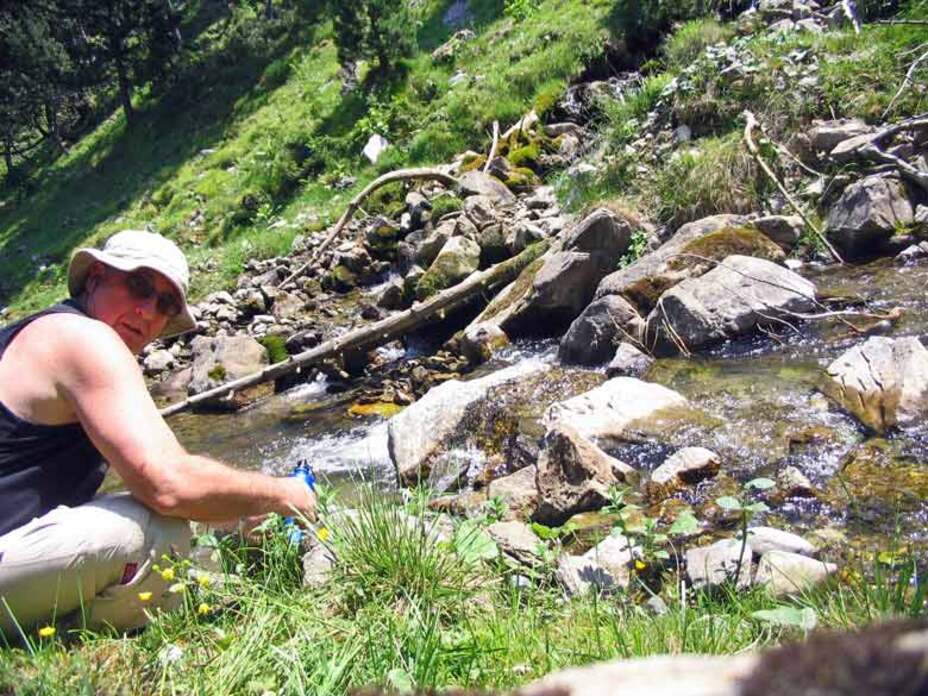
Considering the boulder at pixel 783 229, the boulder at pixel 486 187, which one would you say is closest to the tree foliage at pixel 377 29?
the boulder at pixel 486 187

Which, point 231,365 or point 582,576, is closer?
point 582,576

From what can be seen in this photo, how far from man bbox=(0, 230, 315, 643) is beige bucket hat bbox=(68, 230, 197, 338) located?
282 mm

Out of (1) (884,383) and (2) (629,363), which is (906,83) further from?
(1) (884,383)

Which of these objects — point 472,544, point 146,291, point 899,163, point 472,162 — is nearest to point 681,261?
point 899,163

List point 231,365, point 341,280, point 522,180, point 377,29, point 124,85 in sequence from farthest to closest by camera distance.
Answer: point 124,85
point 377,29
point 341,280
point 522,180
point 231,365

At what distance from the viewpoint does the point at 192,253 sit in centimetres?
1872

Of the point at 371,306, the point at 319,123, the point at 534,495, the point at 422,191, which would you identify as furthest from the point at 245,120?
the point at 534,495

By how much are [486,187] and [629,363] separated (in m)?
7.05

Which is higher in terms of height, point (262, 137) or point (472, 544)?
point (262, 137)

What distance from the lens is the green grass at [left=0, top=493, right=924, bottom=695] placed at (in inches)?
90.2

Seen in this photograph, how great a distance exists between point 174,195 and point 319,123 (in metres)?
6.67

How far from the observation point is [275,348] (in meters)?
11.4

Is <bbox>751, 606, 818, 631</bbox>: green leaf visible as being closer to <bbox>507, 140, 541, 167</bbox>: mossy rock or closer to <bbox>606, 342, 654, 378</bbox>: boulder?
<bbox>606, 342, 654, 378</bbox>: boulder

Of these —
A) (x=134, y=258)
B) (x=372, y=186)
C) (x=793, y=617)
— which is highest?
(x=134, y=258)
